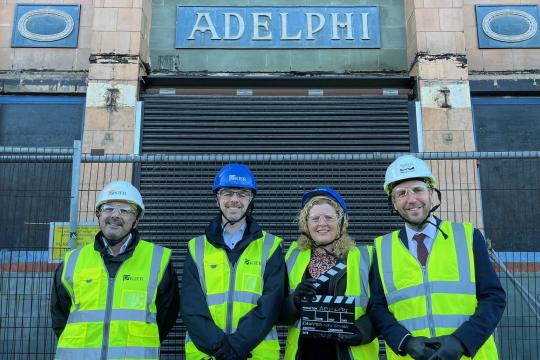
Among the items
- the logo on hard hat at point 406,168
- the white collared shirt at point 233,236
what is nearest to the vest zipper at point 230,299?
the white collared shirt at point 233,236

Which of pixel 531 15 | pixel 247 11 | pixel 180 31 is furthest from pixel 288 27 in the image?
pixel 531 15

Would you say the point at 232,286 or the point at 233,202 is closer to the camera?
the point at 232,286

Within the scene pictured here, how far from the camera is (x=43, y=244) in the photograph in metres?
5.88

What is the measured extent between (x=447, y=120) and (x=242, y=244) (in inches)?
220

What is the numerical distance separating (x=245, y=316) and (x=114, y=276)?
1.02 metres

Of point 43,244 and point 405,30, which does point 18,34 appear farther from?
point 405,30

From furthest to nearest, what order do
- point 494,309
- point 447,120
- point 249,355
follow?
point 447,120, point 249,355, point 494,309

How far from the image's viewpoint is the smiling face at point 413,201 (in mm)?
3385

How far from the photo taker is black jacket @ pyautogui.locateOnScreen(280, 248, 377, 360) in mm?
3295

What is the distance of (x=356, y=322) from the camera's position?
131 inches

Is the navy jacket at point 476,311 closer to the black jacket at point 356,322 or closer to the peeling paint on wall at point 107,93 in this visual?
the black jacket at point 356,322

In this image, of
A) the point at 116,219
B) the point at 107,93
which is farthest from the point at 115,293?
the point at 107,93

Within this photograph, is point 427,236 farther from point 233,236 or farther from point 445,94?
point 445,94

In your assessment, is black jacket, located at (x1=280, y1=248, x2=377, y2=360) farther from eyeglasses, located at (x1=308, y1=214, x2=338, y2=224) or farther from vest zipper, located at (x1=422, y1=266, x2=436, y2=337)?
vest zipper, located at (x1=422, y1=266, x2=436, y2=337)
